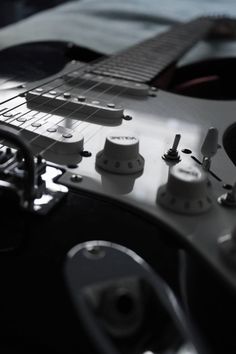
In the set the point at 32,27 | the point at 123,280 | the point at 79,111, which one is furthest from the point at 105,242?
the point at 32,27

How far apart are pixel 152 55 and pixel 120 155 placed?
0.62 metres

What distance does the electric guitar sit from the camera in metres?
0.42

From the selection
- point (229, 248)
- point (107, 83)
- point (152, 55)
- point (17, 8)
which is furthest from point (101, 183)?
point (17, 8)

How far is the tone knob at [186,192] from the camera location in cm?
49

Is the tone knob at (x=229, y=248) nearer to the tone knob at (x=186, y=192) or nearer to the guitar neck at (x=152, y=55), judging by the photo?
the tone knob at (x=186, y=192)

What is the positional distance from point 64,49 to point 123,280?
2.69 ft

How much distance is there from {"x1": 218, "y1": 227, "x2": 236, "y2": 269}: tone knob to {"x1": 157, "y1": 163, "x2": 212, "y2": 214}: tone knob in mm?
64

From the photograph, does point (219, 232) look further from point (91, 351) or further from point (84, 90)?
point (84, 90)

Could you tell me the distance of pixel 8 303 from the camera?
15.7 inches

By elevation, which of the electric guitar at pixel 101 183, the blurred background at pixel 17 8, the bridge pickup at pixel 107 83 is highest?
the electric guitar at pixel 101 183

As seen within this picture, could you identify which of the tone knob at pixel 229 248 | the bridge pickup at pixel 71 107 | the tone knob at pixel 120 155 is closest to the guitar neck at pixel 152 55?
the bridge pickup at pixel 71 107

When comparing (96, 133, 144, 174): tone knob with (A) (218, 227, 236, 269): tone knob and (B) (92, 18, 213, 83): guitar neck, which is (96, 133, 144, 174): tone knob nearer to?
(A) (218, 227, 236, 269): tone knob

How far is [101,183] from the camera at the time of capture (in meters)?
0.56

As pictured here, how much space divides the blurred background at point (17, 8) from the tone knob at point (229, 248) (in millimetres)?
2147
